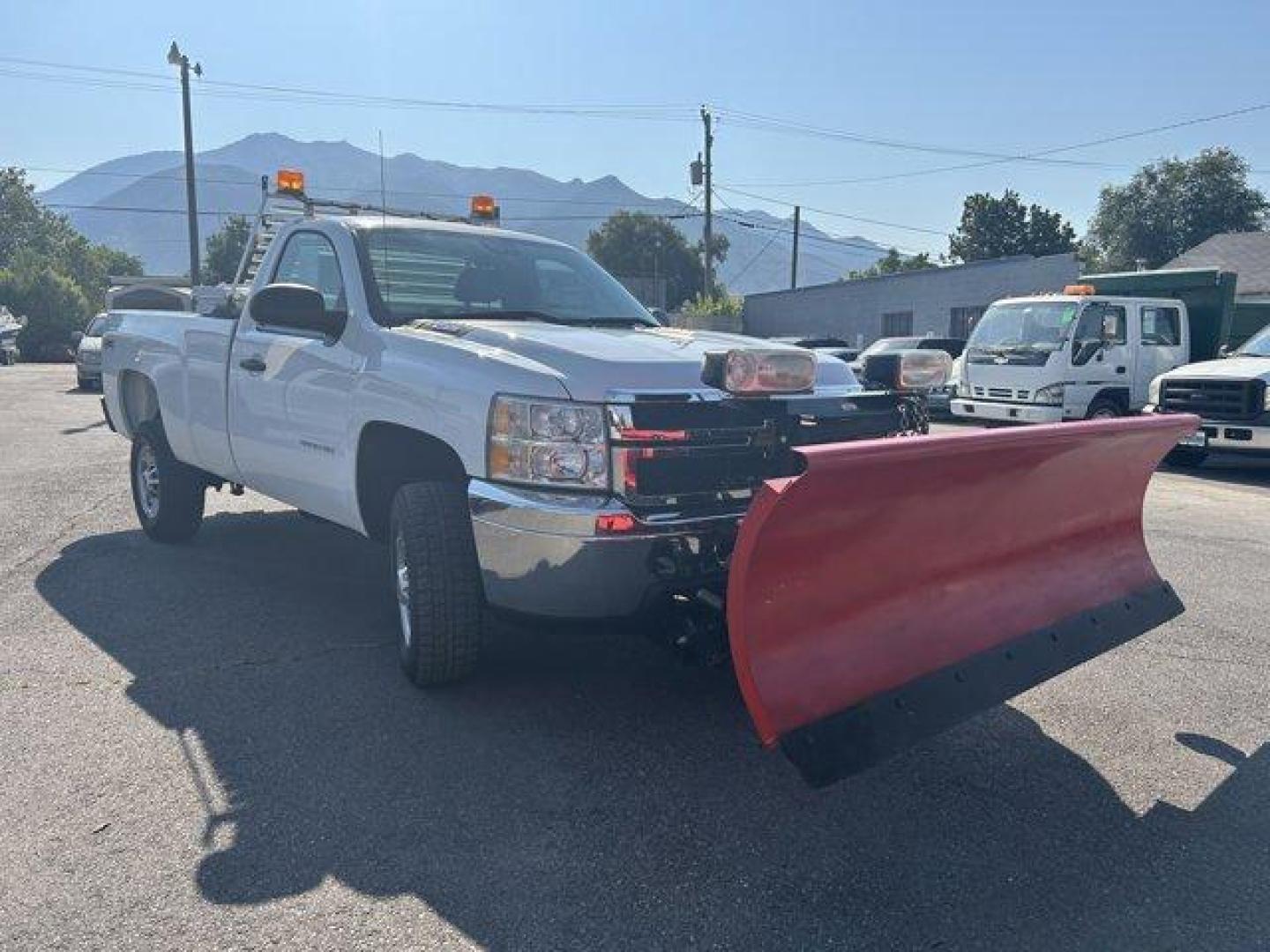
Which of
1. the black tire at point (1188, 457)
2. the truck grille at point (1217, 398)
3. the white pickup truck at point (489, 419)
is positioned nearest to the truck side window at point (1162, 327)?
the black tire at point (1188, 457)

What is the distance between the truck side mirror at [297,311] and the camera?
13.9 feet

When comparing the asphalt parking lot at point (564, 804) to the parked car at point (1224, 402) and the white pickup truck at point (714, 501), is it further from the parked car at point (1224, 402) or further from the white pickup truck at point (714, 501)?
the parked car at point (1224, 402)

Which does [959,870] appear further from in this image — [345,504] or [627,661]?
[345,504]

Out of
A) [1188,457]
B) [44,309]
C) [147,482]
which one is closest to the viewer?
[147,482]

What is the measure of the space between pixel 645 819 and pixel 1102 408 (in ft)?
40.8

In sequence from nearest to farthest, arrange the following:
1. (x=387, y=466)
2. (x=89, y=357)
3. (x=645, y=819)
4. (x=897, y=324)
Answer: (x=645, y=819), (x=387, y=466), (x=89, y=357), (x=897, y=324)

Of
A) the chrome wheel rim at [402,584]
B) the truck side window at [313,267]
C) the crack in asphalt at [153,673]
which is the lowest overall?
the crack in asphalt at [153,673]

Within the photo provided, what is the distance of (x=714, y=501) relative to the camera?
11.3 feet

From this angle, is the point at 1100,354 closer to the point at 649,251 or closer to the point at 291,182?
the point at 291,182

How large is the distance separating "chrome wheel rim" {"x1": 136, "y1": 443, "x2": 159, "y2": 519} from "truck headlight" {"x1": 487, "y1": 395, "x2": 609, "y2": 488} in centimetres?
414

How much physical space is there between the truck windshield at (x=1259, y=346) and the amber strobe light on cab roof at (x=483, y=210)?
9.65 m

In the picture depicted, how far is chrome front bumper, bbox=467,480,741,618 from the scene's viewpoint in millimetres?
3252

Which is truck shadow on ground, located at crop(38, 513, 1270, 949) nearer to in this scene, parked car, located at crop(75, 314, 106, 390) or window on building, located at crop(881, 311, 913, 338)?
parked car, located at crop(75, 314, 106, 390)

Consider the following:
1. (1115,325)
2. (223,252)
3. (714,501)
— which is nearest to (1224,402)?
(1115,325)
